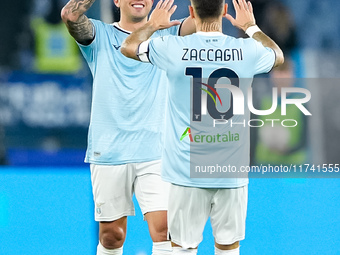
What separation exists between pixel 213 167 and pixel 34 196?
2.41 metres

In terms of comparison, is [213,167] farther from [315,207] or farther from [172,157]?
[315,207]

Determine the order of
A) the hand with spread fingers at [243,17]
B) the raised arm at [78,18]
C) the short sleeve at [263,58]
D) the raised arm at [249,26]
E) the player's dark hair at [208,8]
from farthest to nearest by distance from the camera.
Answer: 1. the raised arm at [78,18]
2. the hand with spread fingers at [243,17]
3. the raised arm at [249,26]
4. the short sleeve at [263,58]
5. the player's dark hair at [208,8]

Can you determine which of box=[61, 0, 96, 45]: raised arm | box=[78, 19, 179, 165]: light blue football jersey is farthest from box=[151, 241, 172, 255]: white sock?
box=[61, 0, 96, 45]: raised arm

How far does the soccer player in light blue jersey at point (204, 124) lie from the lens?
3348 millimetres

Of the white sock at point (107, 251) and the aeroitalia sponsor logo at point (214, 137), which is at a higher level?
the aeroitalia sponsor logo at point (214, 137)

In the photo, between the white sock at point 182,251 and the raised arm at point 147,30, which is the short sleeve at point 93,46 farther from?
the white sock at point 182,251

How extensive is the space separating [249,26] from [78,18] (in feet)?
2.65

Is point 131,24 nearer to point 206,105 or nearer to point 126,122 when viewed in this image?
point 126,122

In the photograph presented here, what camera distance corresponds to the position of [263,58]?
3438 mm

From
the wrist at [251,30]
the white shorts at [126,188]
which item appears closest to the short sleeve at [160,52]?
the wrist at [251,30]

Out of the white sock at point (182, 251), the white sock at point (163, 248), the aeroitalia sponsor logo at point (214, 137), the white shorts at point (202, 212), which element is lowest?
the white sock at point (163, 248)

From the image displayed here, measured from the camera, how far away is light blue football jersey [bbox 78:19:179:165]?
392 centimetres

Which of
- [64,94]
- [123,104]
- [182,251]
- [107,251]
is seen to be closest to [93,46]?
[123,104]

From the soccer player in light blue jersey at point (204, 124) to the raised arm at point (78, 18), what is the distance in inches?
20.1
